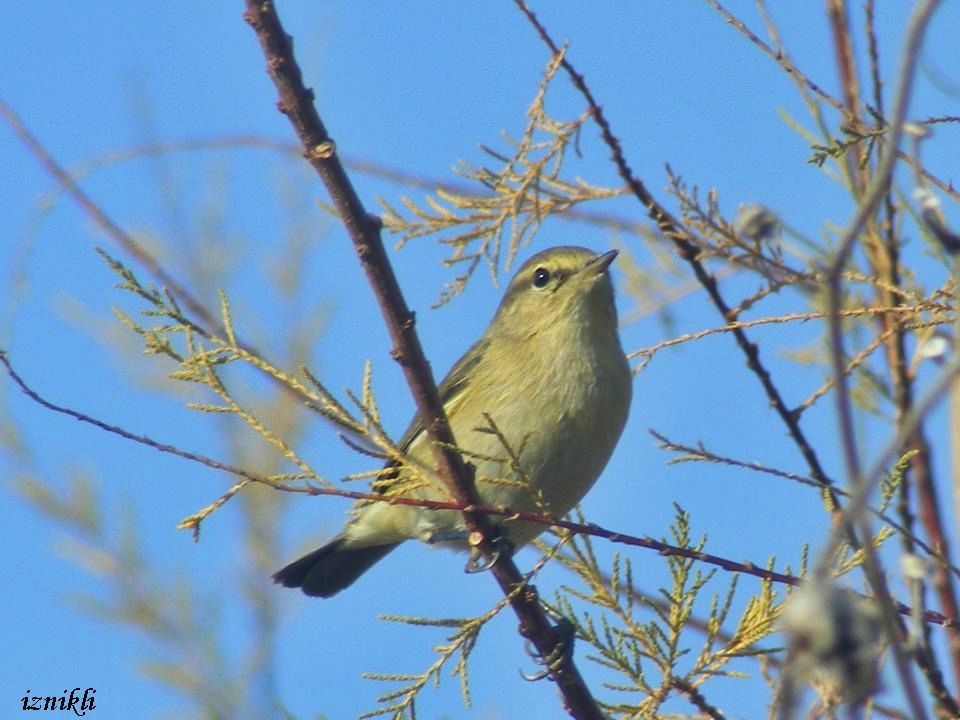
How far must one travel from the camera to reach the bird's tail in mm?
5496

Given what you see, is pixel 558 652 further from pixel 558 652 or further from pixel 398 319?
pixel 398 319

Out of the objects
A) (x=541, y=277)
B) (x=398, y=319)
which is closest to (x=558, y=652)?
(x=398, y=319)

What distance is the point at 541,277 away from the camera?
528 centimetres

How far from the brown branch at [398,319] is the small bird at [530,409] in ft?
1.20

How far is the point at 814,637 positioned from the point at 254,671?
499cm

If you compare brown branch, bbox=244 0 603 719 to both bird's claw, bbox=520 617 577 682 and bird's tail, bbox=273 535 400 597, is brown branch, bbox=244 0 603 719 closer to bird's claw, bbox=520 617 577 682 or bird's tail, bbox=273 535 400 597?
bird's claw, bbox=520 617 577 682

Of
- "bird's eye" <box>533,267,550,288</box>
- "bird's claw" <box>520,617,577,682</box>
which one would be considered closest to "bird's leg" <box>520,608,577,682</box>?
"bird's claw" <box>520,617,577,682</box>

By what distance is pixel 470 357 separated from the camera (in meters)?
5.26

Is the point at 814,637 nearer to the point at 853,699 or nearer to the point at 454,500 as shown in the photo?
the point at 853,699

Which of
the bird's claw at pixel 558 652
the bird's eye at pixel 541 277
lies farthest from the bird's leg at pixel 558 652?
the bird's eye at pixel 541 277

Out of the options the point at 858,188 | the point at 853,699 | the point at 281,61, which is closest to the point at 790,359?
the point at 858,188

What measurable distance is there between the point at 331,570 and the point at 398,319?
280 centimetres

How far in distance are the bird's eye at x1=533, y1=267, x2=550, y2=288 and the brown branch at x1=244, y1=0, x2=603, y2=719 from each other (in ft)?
6.20

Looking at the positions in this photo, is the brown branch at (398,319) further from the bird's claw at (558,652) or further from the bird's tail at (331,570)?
the bird's tail at (331,570)
